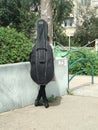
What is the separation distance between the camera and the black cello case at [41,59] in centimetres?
822

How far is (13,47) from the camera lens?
29.7 feet

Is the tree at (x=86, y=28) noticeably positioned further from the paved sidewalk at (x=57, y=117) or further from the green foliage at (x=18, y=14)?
the paved sidewalk at (x=57, y=117)

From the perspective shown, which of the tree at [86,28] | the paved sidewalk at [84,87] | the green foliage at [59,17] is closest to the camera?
the paved sidewalk at [84,87]

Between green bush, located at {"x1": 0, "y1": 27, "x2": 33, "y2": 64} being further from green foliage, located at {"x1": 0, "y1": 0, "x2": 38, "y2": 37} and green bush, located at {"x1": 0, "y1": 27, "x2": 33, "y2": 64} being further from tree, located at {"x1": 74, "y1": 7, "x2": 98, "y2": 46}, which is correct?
tree, located at {"x1": 74, "y1": 7, "x2": 98, "y2": 46}

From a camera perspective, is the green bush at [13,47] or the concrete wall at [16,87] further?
the green bush at [13,47]

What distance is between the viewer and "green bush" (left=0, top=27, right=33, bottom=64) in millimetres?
8897

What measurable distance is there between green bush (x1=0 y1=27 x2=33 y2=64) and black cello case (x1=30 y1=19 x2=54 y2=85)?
0.77m

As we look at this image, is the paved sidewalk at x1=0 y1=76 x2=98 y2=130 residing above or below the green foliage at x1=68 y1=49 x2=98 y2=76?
above

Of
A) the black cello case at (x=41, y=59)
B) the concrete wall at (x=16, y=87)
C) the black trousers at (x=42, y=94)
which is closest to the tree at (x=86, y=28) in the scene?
the concrete wall at (x=16, y=87)

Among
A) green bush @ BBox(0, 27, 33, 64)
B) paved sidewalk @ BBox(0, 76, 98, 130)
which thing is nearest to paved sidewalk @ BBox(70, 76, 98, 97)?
paved sidewalk @ BBox(0, 76, 98, 130)

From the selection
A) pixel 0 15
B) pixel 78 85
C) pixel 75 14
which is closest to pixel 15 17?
pixel 0 15

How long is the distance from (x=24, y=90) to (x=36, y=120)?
1.31m

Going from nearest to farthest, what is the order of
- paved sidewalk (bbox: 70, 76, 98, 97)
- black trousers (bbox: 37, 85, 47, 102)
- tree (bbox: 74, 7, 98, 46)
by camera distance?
black trousers (bbox: 37, 85, 47, 102), paved sidewalk (bbox: 70, 76, 98, 97), tree (bbox: 74, 7, 98, 46)

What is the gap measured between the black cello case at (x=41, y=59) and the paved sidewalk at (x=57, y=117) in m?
0.67
